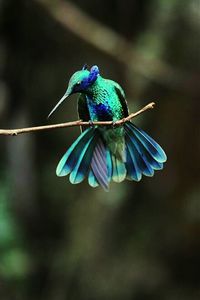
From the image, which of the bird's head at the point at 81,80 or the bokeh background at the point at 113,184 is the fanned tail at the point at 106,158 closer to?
the bird's head at the point at 81,80

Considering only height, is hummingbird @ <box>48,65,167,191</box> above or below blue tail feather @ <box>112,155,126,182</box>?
above

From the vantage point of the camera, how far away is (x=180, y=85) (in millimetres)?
3338

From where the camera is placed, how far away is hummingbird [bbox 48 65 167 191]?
73 cm

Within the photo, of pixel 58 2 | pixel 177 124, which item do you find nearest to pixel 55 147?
pixel 177 124

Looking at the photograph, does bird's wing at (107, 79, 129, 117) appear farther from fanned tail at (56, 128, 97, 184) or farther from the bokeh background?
the bokeh background

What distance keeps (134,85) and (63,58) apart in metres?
0.47

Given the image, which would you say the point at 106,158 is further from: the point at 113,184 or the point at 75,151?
→ the point at 113,184

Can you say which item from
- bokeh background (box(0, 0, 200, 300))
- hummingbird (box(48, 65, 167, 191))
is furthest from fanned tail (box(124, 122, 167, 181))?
bokeh background (box(0, 0, 200, 300))

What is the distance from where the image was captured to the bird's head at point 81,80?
665mm

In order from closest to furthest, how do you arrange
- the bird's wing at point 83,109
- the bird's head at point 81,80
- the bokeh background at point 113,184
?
the bird's head at point 81,80 < the bird's wing at point 83,109 < the bokeh background at point 113,184

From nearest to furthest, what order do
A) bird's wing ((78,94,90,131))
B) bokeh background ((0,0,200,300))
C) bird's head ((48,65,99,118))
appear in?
bird's head ((48,65,99,118)) < bird's wing ((78,94,90,131)) < bokeh background ((0,0,200,300))

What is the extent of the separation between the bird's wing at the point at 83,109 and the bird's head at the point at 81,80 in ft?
0.15

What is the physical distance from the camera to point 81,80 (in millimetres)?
688

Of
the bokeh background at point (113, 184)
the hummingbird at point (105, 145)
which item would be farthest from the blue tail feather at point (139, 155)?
the bokeh background at point (113, 184)
